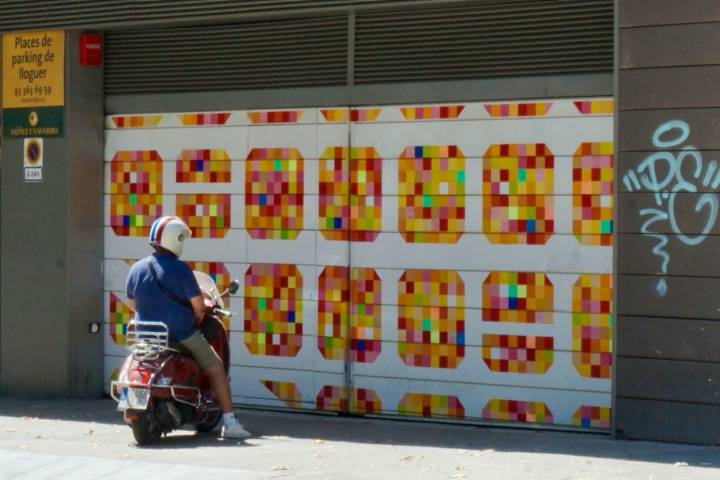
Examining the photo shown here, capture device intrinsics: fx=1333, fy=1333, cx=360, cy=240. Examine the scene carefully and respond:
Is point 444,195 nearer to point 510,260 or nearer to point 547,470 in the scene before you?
point 510,260

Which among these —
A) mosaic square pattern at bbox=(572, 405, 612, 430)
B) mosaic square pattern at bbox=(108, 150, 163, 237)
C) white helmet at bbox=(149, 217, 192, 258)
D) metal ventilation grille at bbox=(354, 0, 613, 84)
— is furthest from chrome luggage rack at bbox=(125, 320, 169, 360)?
mosaic square pattern at bbox=(572, 405, 612, 430)

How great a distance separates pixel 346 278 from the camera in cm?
1140

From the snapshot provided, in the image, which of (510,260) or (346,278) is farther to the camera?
(346,278)

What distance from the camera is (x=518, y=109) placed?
34.9 feet

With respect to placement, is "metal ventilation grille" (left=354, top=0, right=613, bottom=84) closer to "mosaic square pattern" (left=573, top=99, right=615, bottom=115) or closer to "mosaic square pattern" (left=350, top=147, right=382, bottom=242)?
"mosaic square pattern" (left=573, top=99, right=615, bottom=115)

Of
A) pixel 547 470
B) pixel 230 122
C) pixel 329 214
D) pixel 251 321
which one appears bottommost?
pixel 547 470

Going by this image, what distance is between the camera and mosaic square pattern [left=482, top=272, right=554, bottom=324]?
1048 centimetres

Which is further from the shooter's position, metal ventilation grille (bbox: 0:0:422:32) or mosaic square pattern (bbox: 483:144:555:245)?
metal ventilation grille (bbox: 0:0:422:32)

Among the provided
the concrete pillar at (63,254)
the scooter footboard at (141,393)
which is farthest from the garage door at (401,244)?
the scooter footboard at (141,393)

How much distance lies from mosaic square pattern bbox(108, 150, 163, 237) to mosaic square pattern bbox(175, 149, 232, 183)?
253 mm

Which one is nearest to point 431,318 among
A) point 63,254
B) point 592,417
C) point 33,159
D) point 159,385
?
point 592,417

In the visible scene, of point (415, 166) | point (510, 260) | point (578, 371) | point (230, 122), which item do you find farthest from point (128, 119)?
point (578, 371)

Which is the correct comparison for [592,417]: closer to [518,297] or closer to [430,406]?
[518,297]

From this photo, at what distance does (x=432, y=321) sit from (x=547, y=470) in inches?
99.0
